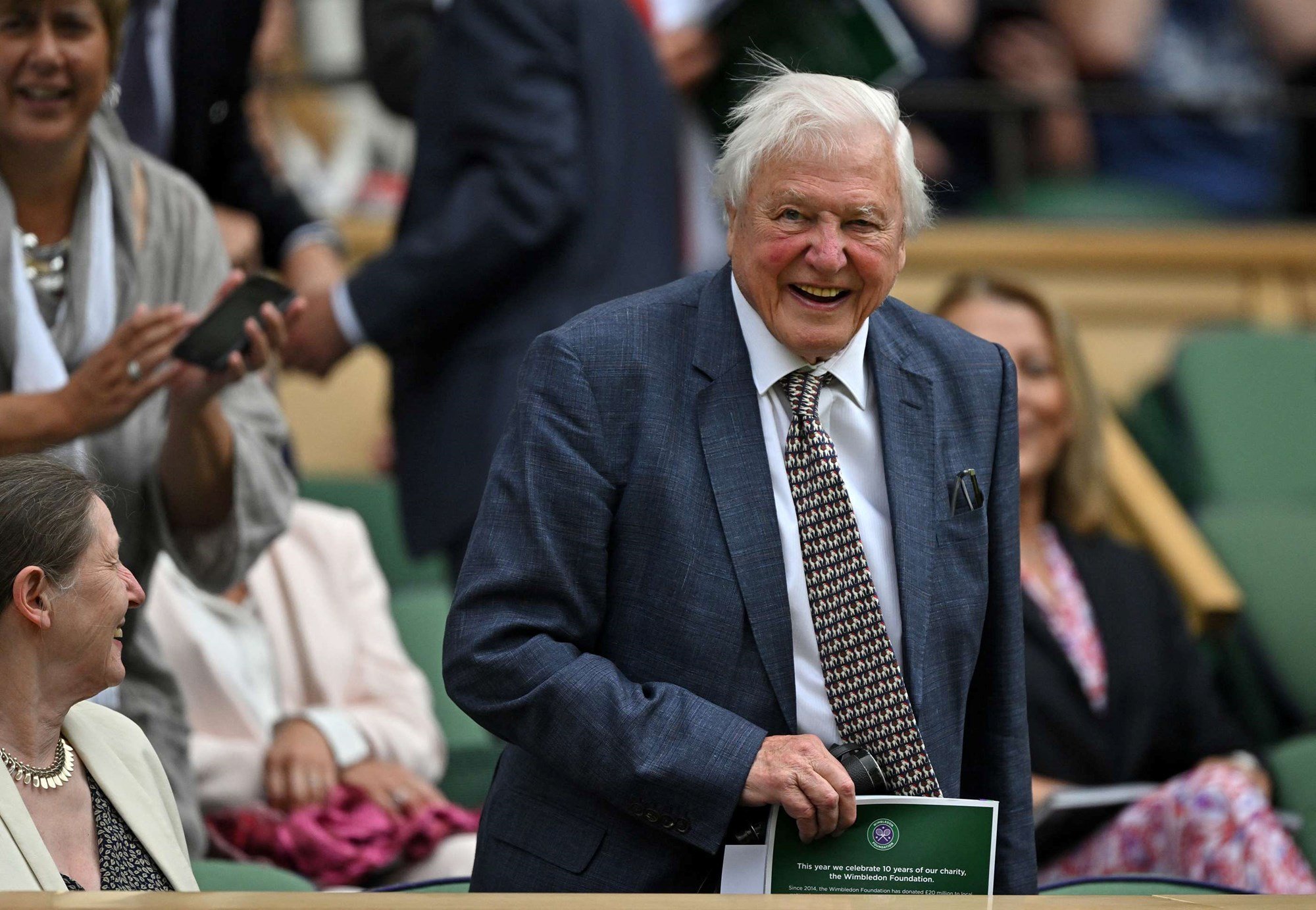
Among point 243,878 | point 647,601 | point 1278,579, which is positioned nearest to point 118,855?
point 243,878

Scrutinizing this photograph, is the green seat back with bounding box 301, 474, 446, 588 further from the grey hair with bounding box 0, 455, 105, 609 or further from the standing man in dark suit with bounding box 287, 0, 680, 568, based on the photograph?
the grey hair with bounding box 0, 455, 105, 609

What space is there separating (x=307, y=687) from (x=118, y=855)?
4.87ft

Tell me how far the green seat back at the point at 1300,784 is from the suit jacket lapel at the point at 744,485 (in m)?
1.68

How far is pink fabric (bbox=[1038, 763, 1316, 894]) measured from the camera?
296cm

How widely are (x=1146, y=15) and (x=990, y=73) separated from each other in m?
0.63

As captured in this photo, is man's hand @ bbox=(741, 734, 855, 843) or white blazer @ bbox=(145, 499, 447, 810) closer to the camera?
man's hand @ bbox=(741, 734, 855, 843)

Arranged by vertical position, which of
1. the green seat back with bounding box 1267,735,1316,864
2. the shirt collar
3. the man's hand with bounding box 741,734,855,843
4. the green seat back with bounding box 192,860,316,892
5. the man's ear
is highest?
the shirt collar

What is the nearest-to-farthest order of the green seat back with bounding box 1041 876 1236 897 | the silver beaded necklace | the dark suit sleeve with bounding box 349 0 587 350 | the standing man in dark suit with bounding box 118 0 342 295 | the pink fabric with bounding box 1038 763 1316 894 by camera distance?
the silver beaded necklace, the green seat back with bounding box 1041 876 1236 897, the pink fabric with bounding box 1038 763 1316 894, the dark suit sleeve with bounding box 349 0 587 350, the standing man in dark suit with bounding box 118 0 342 295

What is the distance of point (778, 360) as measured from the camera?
2.00 meters

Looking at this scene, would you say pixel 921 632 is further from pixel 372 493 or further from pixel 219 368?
pixel 372 493

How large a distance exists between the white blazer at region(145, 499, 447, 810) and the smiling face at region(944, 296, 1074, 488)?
1.27m

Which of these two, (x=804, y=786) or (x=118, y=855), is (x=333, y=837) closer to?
(x=118, y=855)

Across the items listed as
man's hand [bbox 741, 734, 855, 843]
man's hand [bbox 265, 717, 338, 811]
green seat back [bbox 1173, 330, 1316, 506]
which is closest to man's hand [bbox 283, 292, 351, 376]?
man's hand [bbox 265, 717, 338, 811]

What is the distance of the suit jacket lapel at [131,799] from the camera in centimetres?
198
